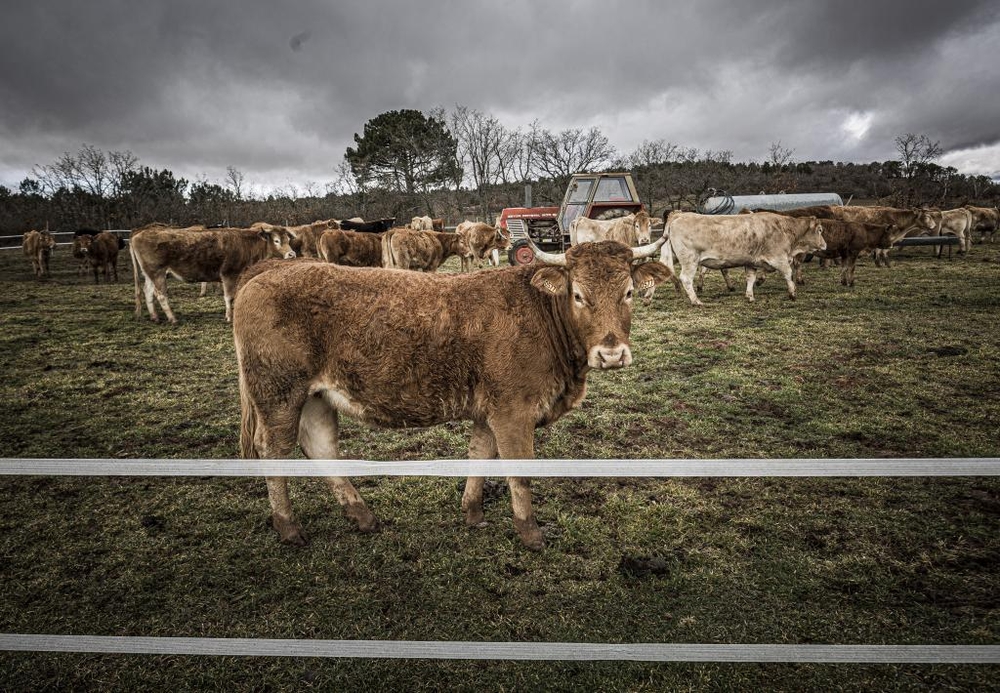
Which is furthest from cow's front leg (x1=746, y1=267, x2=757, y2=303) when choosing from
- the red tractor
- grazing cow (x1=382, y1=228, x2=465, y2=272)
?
grazing cow (x1=382, y1=228, x2=465, y2=272)

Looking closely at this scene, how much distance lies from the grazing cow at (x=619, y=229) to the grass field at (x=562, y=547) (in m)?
8.19

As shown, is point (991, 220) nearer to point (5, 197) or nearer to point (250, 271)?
point (250, 271)

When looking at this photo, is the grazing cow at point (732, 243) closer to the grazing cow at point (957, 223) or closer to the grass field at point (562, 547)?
the grass field at point (562, 547)

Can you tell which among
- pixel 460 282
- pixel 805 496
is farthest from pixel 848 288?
pixel 460 282

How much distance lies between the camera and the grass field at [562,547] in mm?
2455

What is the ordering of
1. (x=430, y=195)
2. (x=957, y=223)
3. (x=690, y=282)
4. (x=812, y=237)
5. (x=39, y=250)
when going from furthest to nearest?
1. (x=430, y=195)
2. (x=957, y=223)
3. (x=39, y=250)
4. (x=812, y=237)
5. (x=690, y=282)

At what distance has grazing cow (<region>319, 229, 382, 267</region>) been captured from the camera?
12.8 m

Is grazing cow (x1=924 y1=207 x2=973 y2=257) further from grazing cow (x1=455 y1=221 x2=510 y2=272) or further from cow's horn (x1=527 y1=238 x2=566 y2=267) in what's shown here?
cow's horn (x1=527 y1=238 x2=566 y2=267)

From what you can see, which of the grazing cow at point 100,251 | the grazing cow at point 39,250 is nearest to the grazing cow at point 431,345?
the grazing cow at point 100,251

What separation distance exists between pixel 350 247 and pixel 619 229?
774 cm

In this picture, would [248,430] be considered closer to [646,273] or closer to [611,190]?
[646,273]

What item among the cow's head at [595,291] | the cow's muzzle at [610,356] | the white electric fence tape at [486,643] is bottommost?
the white electric fence tape at [486,643]

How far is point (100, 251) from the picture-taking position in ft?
50.3

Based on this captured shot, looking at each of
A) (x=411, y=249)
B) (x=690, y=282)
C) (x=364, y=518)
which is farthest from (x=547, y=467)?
(x=411, y=249)
